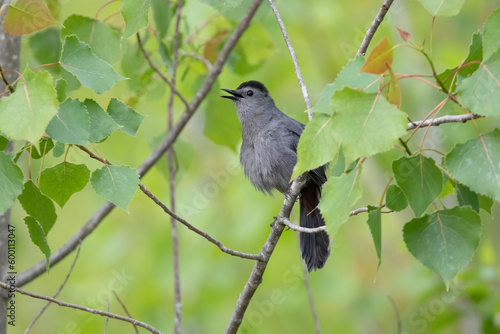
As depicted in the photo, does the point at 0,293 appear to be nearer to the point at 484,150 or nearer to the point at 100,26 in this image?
the point at 100,26

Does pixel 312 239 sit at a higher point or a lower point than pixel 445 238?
lower

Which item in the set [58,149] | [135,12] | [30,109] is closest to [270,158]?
[135,12]

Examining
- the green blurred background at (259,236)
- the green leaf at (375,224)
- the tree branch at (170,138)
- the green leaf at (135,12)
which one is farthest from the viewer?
the green blurred background at (259,236)

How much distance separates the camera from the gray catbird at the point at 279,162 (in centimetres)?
432

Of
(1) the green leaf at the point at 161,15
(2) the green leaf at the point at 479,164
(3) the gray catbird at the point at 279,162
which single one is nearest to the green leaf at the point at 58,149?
(2) the green leaf at the point at 479,164

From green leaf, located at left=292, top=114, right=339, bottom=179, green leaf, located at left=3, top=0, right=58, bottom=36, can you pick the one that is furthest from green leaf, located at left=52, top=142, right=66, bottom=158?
green leaf, located at left=292, top=114, right=339, bottom=179

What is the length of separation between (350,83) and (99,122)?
2.84 feet

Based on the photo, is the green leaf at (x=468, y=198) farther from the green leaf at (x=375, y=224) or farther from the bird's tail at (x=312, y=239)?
the bird's tail at (x=312, y=239)

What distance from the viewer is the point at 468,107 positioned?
1.63 metres

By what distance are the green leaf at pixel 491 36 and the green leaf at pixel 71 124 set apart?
123 centimetres

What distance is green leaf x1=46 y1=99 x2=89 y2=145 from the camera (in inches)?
72.4

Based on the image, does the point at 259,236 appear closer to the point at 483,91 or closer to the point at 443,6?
the point at 443,6

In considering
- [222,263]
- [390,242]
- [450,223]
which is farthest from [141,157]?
[450,223]

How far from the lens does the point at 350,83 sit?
69.1 inches
